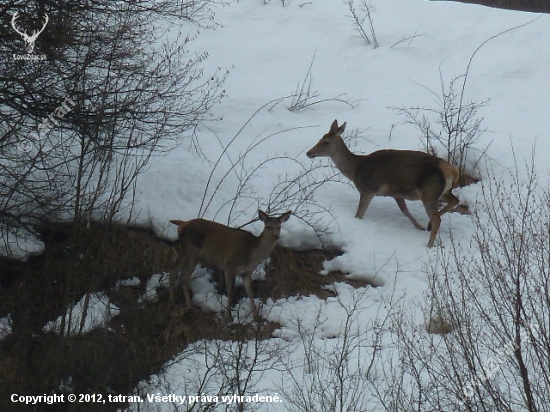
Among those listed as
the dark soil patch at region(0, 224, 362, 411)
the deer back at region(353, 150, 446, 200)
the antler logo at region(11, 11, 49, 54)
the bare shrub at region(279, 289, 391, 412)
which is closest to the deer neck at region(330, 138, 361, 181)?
the deer back at region(353, 150, 446, 200)

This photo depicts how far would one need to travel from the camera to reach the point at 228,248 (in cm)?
1098

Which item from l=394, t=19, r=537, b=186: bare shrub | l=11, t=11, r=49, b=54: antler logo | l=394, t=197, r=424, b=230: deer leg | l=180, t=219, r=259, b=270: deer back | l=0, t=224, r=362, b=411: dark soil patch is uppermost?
l=11, t=11, r=49, b=54: antler logo

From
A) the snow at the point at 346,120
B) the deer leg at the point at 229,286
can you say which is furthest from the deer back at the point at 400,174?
the deer leg at the point at 229,286

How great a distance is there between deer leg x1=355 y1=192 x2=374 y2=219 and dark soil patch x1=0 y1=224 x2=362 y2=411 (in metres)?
1.06

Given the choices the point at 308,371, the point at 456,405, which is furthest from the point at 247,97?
the point at 456,405

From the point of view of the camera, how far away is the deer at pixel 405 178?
12.5 m

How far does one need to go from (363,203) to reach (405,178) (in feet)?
2.76

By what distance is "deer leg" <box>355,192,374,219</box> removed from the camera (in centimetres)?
1309

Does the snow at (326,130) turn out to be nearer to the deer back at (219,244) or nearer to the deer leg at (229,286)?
the deer leg at (229,286)

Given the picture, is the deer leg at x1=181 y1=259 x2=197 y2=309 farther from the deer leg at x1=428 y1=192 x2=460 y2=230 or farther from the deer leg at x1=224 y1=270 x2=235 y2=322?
the deer leg at x1=428 y1=192 x2=460 y2=230

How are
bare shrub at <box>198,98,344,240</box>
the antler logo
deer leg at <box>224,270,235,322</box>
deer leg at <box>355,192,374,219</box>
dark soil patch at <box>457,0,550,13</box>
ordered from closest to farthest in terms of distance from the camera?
1. the antler logo
2. deer leg at <box>224,270,235,322</box>
3. bare shrub at <box>198,98,344,240</box>
4. deer leg at <box>355,192,374,219</box>
5. dark soil patch at <box>457,0,550,13</box>

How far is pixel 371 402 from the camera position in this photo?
898 centimetres

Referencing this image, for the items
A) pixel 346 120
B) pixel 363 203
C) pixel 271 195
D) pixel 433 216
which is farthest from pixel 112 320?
pixel 346 120

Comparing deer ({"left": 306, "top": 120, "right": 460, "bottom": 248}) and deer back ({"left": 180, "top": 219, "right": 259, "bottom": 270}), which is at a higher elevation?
deer ({"left": 306, "top": 120, "right": 460, "bottom": 248})
